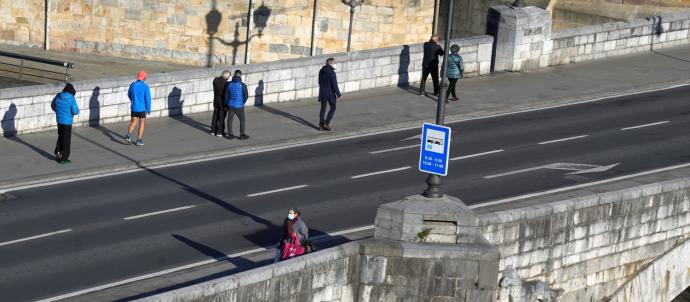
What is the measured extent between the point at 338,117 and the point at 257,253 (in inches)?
432

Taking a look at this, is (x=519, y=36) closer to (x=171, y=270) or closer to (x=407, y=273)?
(x=407, y=273)

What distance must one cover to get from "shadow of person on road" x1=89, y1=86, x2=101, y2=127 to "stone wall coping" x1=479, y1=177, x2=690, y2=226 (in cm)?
1062

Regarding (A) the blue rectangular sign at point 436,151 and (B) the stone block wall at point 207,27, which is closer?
(A) the blue rectangular sign at point 436,151

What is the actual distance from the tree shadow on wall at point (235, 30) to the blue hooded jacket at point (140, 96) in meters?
17.3

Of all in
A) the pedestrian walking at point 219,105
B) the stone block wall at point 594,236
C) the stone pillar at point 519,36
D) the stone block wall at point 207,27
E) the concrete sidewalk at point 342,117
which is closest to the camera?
the stone block wall at point 594,236

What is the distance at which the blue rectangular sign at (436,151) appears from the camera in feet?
62.5

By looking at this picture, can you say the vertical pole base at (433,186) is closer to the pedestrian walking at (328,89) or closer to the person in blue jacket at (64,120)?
the person in blue jacket at (64,120)

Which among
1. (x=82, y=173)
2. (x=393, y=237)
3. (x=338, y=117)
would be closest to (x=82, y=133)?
(x=82, y=173)

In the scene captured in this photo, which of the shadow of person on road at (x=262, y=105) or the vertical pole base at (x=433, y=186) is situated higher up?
the vertical pole base at (x=433, y=186)

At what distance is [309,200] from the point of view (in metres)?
23.3

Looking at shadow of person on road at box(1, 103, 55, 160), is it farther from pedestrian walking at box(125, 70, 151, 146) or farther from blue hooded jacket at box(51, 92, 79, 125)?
pedestrian walking at box(125, 70, 151, 146)

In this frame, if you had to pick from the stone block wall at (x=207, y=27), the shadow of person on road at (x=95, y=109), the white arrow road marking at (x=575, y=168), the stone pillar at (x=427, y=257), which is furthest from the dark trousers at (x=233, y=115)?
the stone block wall at (x=207, y=27)

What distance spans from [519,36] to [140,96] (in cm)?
1130

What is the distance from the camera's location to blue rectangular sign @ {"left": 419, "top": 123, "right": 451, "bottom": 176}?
19.1m
